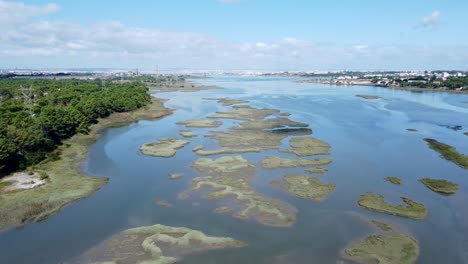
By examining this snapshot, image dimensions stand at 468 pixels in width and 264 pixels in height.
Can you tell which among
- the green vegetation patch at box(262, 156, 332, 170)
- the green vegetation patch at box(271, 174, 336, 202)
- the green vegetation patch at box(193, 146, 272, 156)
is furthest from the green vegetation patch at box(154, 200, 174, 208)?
the green vegetation patch at box(193, 146, 272, 156)

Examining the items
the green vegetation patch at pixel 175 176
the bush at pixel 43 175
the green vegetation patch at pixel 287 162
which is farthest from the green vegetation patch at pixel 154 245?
the green vegetation patch at pixel 287 162

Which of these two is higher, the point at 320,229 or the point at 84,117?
the point at 84,117

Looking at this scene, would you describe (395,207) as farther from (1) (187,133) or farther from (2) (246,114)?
(2) (246,114)

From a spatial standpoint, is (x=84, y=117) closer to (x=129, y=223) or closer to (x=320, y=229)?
(x=129, y=223)

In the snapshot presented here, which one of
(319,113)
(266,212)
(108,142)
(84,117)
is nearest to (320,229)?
(266,212)

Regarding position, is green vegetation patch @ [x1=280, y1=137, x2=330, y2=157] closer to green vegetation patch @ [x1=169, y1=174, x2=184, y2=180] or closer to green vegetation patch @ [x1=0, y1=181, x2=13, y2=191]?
green vegetation patch @ [x1=169, y1=174, x2=184, y2=180]

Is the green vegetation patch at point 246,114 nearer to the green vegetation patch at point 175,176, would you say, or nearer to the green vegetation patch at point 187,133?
the green vegetation patch at point 187,133
